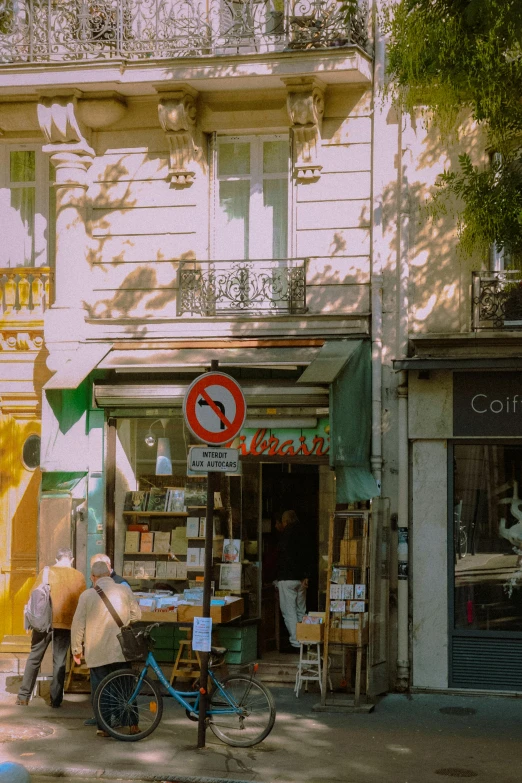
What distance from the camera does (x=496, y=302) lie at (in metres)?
12.9

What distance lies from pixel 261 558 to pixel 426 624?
7.68 feet

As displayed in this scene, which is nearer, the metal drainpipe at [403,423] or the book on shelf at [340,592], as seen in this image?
the book on shelf at [340,592]

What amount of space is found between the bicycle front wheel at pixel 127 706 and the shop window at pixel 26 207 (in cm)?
620

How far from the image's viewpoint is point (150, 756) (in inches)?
379

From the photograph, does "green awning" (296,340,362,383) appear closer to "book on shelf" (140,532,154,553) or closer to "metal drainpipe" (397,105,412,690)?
"metal drainpipe" (397,105,412,690)

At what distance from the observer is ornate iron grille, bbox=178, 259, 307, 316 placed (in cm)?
1362

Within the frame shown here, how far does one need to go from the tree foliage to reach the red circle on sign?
2.65 meters

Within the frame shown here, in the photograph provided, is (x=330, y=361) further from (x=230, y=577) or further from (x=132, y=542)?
(x=132, y=542)

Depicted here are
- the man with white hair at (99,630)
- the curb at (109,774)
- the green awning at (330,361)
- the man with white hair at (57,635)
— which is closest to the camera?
the curb at (109,774)

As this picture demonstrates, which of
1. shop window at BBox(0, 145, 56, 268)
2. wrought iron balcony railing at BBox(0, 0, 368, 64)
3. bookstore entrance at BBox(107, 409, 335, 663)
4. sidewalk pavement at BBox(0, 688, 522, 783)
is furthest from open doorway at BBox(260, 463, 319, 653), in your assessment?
wrought iron balcony railing at BBox(0, 0, 368, 64)

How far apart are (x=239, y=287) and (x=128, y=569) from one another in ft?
12.1

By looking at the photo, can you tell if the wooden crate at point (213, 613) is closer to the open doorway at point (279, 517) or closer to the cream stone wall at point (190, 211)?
the open doorway at point (279, 517)

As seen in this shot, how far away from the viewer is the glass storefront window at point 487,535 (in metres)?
12.9

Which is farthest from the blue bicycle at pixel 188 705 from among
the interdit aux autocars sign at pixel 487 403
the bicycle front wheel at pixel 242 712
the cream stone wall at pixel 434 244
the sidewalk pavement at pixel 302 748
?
the cream stone wall at pixel 434 244
